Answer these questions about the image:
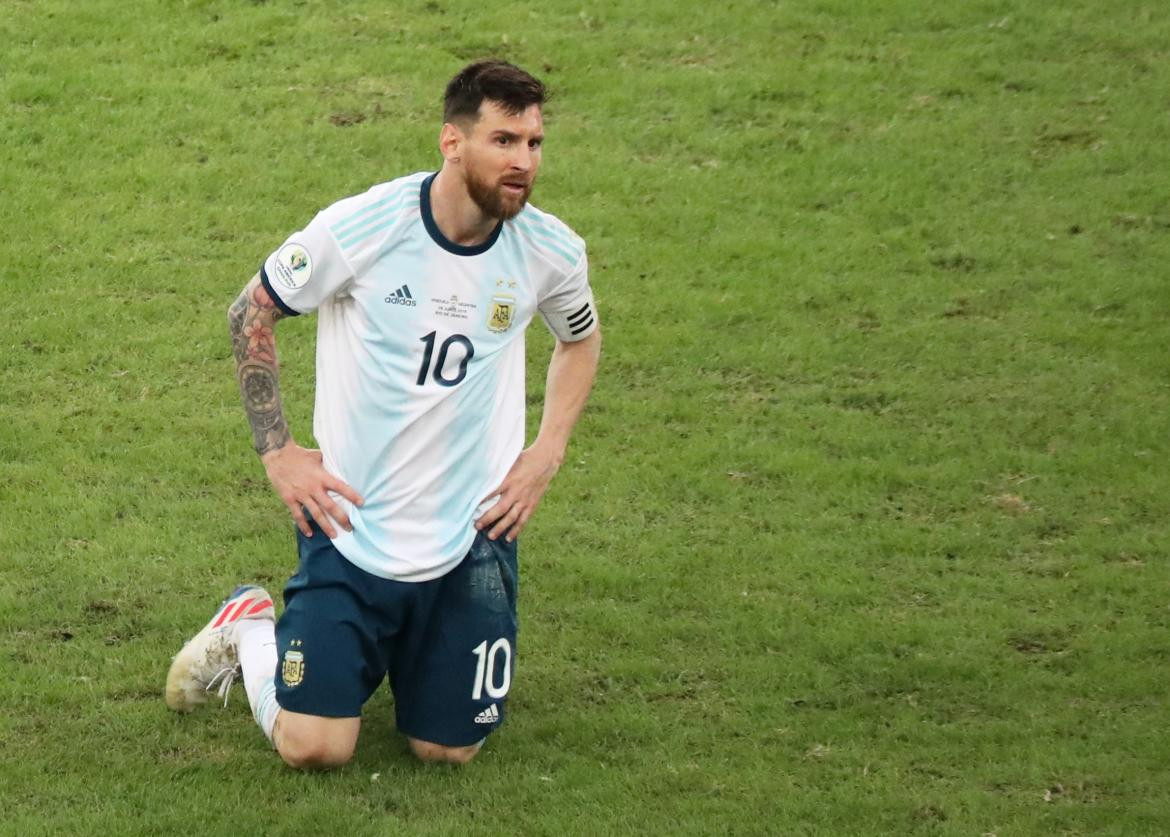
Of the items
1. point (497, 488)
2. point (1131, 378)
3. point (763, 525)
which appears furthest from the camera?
point (1131, 378)

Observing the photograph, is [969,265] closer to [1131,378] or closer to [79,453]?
[1131,378]

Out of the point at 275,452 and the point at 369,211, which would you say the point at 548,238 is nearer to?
the point at 369,211

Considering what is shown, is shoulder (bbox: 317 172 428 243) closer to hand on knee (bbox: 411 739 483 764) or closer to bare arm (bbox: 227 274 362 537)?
bare arm (bbox: 227 274 362 537)

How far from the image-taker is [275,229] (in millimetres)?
10805

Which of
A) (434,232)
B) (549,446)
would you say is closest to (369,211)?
(434,232)

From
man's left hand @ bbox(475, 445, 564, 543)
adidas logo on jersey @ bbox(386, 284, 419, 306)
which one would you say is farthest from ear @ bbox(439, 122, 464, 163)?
man's left hand @ bbox(475, 445, 564, 543)

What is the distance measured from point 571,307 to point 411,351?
0.64m

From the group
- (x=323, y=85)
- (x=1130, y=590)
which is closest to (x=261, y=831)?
(x=1130, y=590)

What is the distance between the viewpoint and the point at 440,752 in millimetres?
6324

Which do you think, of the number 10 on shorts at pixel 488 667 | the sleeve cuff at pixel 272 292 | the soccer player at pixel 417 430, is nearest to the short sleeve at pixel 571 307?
the soccer player at pixel 417 430

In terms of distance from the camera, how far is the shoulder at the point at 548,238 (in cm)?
622

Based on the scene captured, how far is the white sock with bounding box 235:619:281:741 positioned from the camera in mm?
6344

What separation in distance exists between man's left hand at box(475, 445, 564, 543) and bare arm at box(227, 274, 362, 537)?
0.47 m

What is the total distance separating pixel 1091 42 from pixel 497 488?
840 cm
